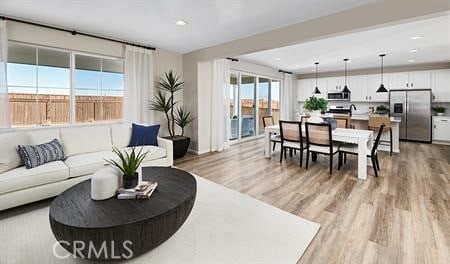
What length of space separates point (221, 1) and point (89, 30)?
2.51m

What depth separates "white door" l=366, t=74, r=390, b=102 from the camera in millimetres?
7418

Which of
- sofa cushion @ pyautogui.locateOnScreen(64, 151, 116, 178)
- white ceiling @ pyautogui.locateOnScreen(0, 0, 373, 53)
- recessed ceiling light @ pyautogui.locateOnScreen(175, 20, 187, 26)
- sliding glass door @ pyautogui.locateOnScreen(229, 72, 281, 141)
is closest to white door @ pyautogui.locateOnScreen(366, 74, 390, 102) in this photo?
sliding glass door @ pyautogui.locateOnScreen(229, 72, 281, 141)

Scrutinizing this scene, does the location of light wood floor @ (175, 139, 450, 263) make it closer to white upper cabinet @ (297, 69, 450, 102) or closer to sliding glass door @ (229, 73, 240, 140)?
sliding glass door @ (229, 73, 240, 140)

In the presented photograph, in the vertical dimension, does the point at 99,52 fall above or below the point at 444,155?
above

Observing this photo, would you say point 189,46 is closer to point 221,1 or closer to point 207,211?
point 221,1

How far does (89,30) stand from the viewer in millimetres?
3855

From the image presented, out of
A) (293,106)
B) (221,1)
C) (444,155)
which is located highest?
(221,1)

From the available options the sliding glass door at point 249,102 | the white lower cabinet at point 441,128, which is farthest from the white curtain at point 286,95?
the white lower cabinet at point 441,128

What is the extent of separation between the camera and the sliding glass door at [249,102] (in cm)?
670

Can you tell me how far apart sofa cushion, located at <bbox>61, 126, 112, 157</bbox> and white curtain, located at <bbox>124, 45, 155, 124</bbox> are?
33.6 inches

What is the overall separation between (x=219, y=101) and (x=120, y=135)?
2595mm

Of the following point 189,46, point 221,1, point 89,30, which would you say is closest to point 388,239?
point 221,1

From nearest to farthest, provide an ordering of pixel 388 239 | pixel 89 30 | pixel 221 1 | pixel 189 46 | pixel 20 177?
pixel 388 239, pixel 20 177, pixel 221 1, pixel 89 30, pixel 189 46

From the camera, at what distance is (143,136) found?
13.0ft
